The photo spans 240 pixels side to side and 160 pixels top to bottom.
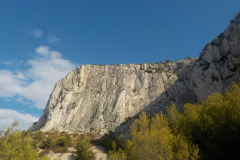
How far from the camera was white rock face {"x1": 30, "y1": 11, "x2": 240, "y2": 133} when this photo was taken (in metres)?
33.6

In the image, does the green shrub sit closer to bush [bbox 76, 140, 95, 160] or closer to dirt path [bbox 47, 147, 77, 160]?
bush [bbox 76, 140, 95, 160]

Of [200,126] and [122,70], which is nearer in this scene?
[200,126]

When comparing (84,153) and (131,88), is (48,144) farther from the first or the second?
(131,88)

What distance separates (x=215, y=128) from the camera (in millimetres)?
13578

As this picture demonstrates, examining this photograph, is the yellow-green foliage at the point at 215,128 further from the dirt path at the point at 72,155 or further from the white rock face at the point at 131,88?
the dirt path at the point at 72,155

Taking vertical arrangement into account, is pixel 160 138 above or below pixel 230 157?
above

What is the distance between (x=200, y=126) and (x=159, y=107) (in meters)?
31.3

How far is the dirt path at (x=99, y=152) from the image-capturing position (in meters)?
32.1

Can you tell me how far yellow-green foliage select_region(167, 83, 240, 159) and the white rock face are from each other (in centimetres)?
1932

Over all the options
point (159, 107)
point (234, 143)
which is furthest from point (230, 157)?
point (159, 107)

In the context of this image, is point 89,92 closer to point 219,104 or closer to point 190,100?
point 190,100

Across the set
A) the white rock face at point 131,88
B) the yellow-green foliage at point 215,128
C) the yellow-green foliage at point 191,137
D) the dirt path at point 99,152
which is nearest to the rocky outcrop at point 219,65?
the white rock face at point 131,88

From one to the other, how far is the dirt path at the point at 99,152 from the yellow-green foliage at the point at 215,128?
2183cm

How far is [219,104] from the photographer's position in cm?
1490
